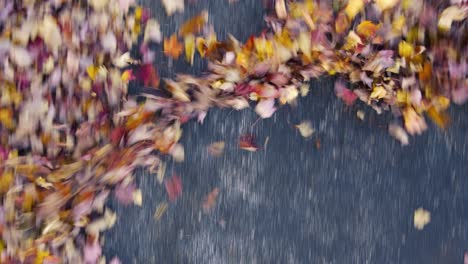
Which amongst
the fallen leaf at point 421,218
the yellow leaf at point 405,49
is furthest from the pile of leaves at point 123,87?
the fallen leaf at point 421,218

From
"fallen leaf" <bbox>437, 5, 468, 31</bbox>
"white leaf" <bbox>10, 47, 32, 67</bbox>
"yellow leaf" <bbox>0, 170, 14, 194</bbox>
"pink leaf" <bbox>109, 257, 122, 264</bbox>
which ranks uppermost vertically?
"fallen leaf" <bbox>437, 5, 468, 31</bbox>

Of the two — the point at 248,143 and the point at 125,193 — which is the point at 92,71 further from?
the point at 248,143

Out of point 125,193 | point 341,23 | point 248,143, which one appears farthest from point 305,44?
point 125,193

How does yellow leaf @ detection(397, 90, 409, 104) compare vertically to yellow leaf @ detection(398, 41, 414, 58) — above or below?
below

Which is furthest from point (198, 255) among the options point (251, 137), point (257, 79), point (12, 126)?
point (12, 126)

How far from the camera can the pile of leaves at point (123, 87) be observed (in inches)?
66.5

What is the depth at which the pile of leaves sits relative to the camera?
169cm

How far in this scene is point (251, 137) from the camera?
1794 millimetres

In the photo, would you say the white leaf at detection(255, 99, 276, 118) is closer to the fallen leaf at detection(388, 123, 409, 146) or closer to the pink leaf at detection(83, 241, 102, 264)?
the fallen leaf at detection(388, 123, 409, 146)

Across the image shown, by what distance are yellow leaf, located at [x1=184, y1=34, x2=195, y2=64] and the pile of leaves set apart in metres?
0.02

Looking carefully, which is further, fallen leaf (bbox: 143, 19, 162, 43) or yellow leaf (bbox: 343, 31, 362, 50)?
fallen leaf (bbox: 143, 19, 162, 43)

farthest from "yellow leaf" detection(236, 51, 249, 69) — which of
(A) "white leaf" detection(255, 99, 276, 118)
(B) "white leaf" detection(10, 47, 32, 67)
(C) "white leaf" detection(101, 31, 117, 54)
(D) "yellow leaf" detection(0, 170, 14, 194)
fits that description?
(D) "yellow leaf" detection(0, 170, 14, 194)

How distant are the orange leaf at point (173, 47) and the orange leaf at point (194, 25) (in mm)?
29

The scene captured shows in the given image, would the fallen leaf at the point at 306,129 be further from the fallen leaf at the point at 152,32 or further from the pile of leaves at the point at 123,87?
the fallen leaf at the point at 152,32
